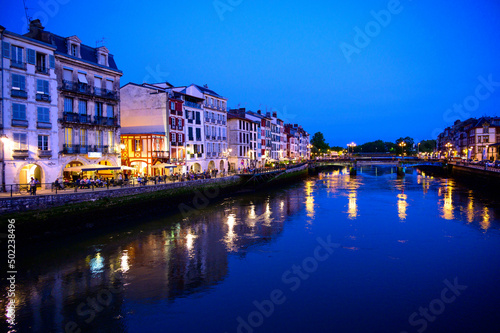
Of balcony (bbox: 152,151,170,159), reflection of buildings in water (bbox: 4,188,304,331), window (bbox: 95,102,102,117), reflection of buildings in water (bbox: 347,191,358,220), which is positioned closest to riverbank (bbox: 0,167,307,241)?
reflection of buildings in water (bbox: 4,188,304,331)

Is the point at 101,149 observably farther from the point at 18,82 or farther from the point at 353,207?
the point at 353,207

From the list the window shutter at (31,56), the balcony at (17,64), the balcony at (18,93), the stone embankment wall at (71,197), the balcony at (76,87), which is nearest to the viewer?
the stone embankment wall at (71,197)

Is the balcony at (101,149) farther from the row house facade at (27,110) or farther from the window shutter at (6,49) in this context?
the window shutter at (6,49)

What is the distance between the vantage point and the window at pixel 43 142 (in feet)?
104

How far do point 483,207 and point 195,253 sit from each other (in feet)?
112

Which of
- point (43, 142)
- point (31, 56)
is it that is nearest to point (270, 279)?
point (43, 142)

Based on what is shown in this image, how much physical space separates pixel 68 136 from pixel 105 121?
15.5 feet

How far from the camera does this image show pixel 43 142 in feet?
105

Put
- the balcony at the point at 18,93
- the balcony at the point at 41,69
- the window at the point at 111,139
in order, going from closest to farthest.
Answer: the balcony at the point at 18,93
the balcony at the point at 41,69
the window at the point at 111,139

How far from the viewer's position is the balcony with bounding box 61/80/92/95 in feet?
111

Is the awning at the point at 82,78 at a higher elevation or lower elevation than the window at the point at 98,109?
higher

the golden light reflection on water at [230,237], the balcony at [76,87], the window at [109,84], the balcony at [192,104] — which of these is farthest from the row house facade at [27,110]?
the balcony at [192,104]

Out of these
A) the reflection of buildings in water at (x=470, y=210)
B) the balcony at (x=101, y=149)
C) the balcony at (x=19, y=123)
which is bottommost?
the reflection of buildings in water at (x=470, y=210)

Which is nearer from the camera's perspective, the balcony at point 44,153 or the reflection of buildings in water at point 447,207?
the balcony at point 44,153
